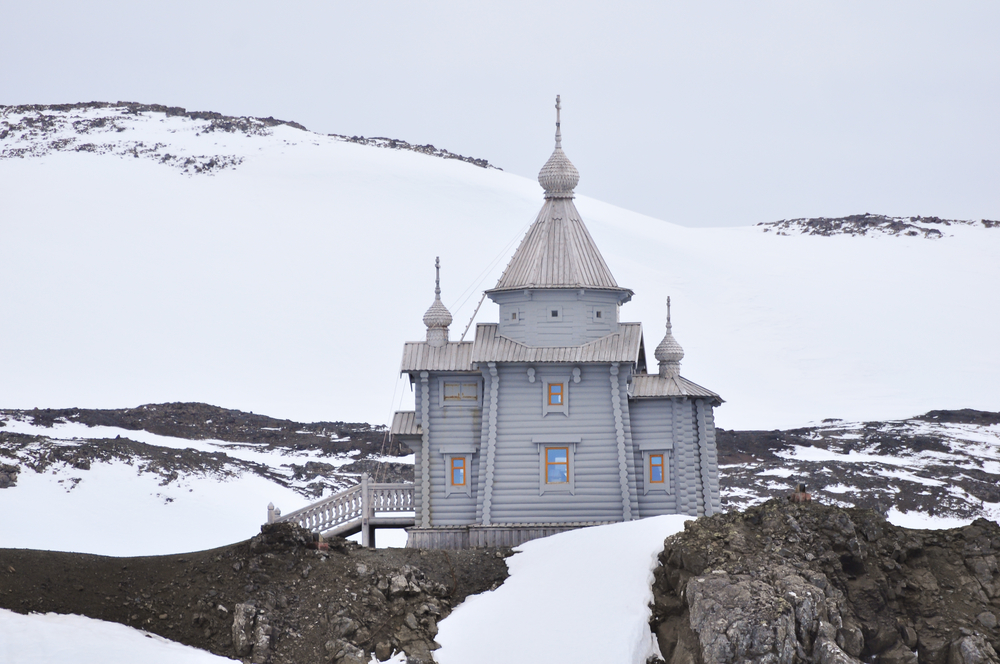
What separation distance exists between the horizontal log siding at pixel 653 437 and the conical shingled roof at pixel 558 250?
3335 millimetres

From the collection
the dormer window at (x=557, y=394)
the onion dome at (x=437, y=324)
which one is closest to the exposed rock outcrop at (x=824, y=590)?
the dormer window at (x=557, y=394)

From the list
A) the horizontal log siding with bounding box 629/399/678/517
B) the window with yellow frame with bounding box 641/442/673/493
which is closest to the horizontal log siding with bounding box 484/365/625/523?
the horizontal log siding with bounding box 629/399/678/517

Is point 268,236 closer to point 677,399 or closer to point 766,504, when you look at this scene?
point 677,399

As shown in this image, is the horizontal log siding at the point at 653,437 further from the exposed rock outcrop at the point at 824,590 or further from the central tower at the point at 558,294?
the exposed rock outcrop at the point at 824,590

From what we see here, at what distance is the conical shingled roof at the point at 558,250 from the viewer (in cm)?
3284

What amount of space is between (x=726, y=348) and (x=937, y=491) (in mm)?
41448

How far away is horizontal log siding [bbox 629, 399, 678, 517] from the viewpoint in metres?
32.2

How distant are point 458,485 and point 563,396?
3.81 meters

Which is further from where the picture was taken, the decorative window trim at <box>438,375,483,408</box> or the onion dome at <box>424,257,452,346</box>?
the onion dome at <box>424,257,452,346</box>

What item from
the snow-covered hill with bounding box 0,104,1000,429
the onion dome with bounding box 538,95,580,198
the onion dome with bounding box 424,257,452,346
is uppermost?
the snow-covered hill with bounding box 0,104,1000,429

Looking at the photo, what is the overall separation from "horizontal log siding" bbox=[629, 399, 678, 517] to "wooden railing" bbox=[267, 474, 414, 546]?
6.42 meters

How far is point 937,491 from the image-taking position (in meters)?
50.5

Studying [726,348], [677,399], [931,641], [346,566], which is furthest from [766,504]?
[726,348]

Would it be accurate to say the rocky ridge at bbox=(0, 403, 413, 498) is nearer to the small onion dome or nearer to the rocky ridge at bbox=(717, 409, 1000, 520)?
the rocky ridge at bbox=(717, 409, 1000, 520)
